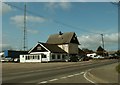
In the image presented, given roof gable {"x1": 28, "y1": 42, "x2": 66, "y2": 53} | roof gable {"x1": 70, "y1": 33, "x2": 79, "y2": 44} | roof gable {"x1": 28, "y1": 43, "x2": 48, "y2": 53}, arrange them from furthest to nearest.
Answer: roof gable {"x1": 70, "y1": 33, "x2": 79, "y2": 44} < roof gable {"x1": 28, "y1": 43, "x2": 48, "y2": 53} < roof gable {"x1": 28, "y1": 42, "x2": 66, "y2": 53}

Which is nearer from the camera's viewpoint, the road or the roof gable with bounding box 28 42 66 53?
the road

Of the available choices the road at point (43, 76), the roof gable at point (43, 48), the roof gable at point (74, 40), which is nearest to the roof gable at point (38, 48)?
the roof gable at point (43, 48)

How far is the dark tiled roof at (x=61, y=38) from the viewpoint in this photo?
294 feet

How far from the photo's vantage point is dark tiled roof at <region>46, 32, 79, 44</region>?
294 ft

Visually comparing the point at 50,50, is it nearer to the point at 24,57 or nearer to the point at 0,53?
the point at 24,57

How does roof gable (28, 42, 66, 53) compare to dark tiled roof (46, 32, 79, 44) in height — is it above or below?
below

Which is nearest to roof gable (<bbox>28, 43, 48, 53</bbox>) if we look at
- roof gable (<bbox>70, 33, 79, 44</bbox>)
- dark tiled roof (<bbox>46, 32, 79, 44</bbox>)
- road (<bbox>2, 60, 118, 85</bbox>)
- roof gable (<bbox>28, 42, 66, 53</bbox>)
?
roof gable (<bbox>28, 42, 66, 53</bbox>)

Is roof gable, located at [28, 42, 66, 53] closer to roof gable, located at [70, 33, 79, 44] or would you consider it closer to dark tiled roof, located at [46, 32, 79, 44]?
dark tiled roof, located at [46, 32, 79, 44]

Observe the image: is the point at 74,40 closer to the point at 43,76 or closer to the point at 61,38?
the point at 61,38

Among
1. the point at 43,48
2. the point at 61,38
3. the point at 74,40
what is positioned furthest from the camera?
the point at 61,38

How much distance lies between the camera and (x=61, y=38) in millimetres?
93188

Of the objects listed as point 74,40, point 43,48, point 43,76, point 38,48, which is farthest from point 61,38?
point 43,76

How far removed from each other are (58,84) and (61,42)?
74398mm

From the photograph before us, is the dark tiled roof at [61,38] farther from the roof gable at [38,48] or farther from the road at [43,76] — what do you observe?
the road at [43,76]
